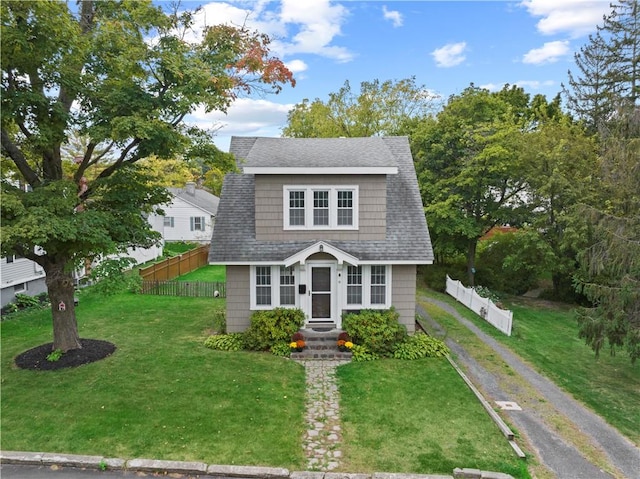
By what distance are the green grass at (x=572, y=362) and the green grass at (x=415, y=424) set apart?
3.21 meters

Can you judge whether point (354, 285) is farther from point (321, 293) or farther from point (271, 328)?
point (271, 328)

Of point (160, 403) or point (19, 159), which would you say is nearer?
point (160, 403)

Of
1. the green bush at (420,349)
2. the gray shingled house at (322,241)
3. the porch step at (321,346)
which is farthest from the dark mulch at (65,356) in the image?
the green bush at (420,349)

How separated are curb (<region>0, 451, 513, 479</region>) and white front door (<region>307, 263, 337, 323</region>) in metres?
6.93

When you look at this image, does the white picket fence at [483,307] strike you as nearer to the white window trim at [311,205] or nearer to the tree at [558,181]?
the tree at [558,181]

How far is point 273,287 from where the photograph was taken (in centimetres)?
1391

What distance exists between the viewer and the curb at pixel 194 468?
7207mm

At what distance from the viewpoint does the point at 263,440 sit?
323 inches

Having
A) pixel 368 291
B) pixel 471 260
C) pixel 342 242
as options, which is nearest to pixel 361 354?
pixel 368 291

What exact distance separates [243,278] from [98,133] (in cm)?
612

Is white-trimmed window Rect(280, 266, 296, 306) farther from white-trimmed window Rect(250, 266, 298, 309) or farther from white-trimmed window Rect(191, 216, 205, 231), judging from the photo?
white-trimmed window Rect(191, 216, 205, 231)

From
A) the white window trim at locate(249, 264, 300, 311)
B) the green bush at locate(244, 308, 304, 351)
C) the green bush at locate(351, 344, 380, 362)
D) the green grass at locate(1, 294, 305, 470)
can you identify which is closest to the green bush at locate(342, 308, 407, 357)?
the green bush at locate(351, 344, 380, 362)

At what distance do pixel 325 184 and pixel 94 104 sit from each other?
693cm

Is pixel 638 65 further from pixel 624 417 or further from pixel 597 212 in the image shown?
pixel 624 417
